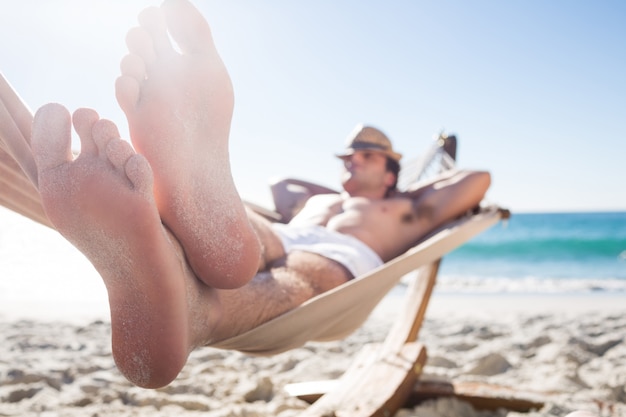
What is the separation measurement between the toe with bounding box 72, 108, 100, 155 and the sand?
3.20 feet

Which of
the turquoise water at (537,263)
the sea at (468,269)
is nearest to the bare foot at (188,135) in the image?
the sea at (468,269)

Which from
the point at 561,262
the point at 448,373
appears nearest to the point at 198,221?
the point at 448,373

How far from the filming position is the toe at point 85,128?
616 mm

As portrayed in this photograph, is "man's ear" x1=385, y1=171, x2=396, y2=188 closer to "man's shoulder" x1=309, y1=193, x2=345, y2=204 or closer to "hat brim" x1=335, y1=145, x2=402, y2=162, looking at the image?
"hat brim" x1=335, y1=145, x2=402, y2=162

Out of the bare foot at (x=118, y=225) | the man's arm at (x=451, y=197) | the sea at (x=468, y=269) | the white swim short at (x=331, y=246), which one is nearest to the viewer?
the bare foot at (x=118, y=225)

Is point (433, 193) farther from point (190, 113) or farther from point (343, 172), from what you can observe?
point (190, 113)

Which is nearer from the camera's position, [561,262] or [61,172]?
[61,172]

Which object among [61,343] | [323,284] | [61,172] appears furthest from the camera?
[61,343]

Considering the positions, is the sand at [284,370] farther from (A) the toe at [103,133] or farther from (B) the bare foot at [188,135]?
(A) the toe at [103,133]

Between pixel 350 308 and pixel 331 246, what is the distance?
0.23 metres

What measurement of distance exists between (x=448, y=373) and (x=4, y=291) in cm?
428

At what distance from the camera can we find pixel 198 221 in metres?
0.72

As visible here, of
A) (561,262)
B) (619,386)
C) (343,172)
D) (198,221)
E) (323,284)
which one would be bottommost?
(561,262)

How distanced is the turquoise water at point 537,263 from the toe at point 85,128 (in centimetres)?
584
